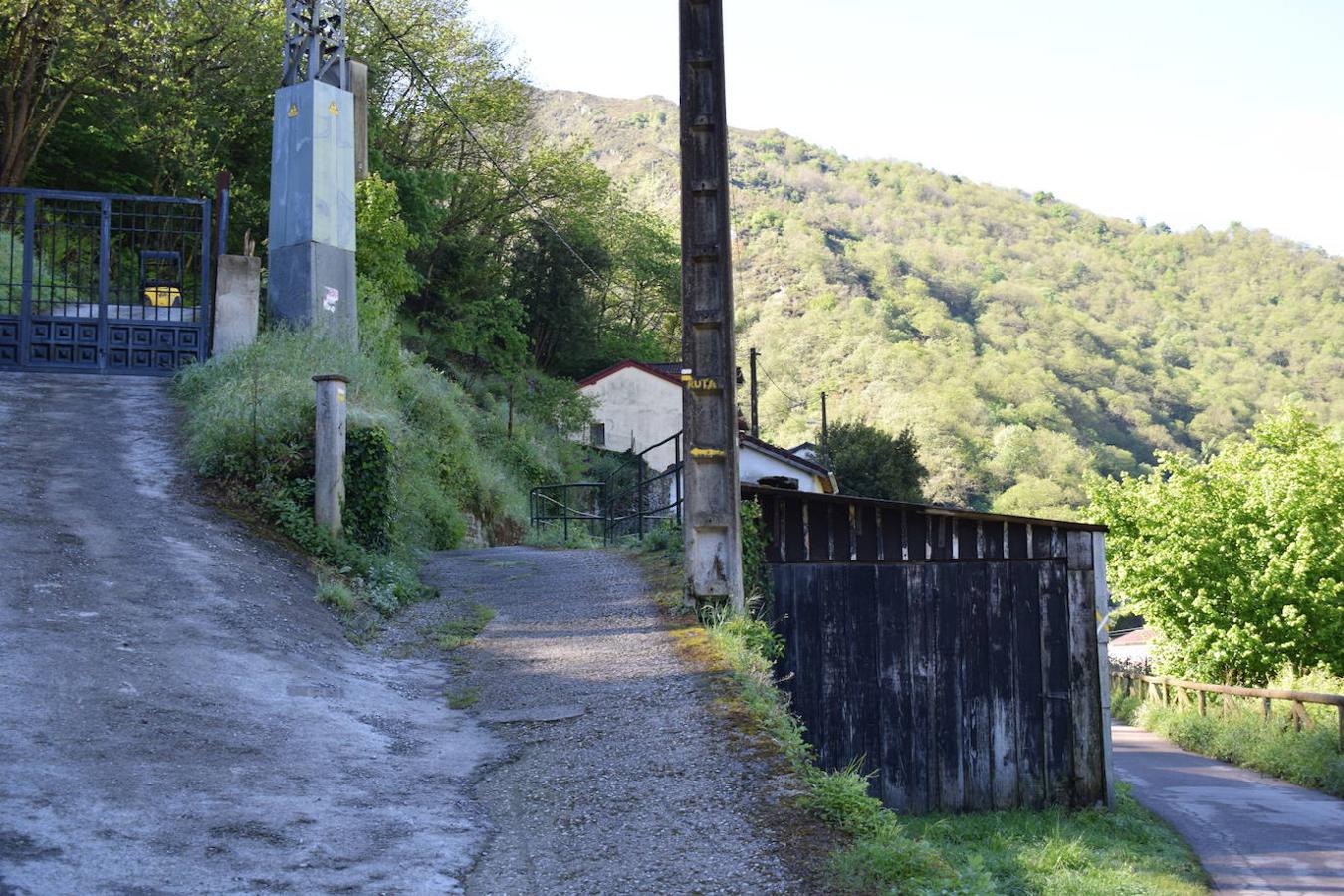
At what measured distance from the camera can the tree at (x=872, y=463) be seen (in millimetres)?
47562

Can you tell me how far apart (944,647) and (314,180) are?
10901mm

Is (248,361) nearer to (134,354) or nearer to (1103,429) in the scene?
(134,354)

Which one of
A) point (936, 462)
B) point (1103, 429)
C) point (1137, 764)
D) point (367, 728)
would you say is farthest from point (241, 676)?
point (1103, 429)

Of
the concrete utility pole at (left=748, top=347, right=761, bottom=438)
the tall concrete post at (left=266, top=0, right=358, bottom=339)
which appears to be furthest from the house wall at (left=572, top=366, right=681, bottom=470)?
the tall concrete post at (left=266, top=0, right=358, bottom=339)

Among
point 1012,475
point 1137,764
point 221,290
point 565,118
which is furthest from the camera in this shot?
point 565,118

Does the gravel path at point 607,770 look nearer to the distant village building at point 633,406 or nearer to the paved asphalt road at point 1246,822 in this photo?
the paved asphalt road at point 1246,822

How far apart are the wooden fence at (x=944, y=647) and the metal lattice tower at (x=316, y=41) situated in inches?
394

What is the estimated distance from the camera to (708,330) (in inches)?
396

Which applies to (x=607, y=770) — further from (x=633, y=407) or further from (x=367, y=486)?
(x=633, y=407)

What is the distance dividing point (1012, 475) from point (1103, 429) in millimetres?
14623

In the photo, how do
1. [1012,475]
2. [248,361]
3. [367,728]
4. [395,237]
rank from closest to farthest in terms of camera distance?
1. [367,728]
2. [248,361]
3. [395,237]
4. [1012,475]

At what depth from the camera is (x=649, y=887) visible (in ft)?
15.8

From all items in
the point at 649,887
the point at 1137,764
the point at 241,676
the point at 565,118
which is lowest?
the point at 1137,764

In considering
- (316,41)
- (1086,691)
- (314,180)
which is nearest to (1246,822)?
(1086,691)
